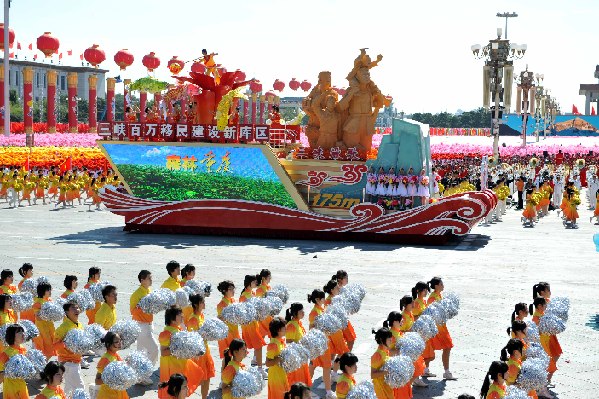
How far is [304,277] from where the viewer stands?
Answer: 1980 cm

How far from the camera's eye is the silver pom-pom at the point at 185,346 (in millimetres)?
9734

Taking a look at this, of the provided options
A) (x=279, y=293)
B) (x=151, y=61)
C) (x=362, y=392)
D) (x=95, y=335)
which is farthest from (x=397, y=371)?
(x=151, y=61)

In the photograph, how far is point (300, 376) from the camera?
999 cm

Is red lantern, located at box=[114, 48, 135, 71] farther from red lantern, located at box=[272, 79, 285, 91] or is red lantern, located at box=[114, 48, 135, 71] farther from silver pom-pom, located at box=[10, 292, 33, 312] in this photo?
silver pom-pom, located at box=[10, 292, 33, 312]

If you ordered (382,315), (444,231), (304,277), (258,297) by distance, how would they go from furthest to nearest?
(444,231)
(304,277)
(382,315)
(258,297)

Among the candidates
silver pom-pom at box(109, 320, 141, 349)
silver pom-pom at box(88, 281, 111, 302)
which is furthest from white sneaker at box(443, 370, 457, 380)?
silver pom-pom at box(88, 281, 111, 302)

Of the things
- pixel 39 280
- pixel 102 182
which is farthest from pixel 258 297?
pixel 102 182

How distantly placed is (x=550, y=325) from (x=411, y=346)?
229cm

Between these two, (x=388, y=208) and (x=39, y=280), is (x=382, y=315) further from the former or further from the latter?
(x=388, y=208)

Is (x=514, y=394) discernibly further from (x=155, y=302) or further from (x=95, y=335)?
(x=155, y=302)

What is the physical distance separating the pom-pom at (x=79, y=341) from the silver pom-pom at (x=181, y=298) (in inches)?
87.7

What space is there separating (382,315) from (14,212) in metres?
21.4

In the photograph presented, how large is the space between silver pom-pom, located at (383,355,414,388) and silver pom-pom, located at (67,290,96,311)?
4606 mm

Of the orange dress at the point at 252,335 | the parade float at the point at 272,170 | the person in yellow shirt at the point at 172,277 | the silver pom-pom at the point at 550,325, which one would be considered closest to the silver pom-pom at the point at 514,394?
the silver pom-pom at the point at 550,325
